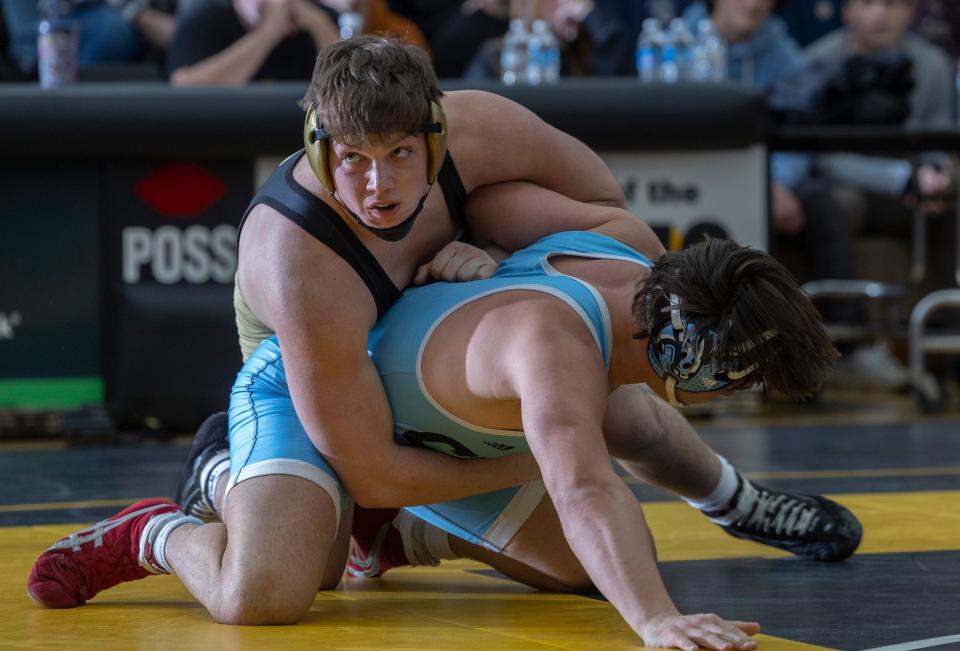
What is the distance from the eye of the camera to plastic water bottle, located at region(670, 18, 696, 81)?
6.02 meters

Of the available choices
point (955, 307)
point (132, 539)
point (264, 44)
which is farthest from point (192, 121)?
point (955, 307)

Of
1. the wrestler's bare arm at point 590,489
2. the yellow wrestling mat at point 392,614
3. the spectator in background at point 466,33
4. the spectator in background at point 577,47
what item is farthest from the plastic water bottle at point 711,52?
the wrestler's bare arm at point 590,489

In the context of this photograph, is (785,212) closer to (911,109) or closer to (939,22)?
(911,109)

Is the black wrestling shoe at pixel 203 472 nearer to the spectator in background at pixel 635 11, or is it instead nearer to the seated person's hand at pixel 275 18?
the seated person's hand at pixel 275 18

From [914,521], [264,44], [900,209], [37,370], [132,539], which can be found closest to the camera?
[132,539]

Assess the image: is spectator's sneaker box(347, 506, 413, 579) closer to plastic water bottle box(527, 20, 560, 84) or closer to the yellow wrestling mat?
the yellow wrestling mat

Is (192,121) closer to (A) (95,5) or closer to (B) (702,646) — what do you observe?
(A) (95,5)

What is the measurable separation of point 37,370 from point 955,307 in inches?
159

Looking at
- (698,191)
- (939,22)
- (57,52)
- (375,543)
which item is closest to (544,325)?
(375,543)

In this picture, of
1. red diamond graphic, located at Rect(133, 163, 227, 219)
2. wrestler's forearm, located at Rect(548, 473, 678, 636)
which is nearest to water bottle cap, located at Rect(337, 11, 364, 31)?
red diamond graphic, located at Rect(133, 163, 227, 219)

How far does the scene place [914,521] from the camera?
11.2 ft

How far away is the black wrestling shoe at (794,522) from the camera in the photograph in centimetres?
293

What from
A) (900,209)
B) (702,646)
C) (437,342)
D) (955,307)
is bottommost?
(955,307)

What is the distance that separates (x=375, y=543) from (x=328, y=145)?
0.90 metres
